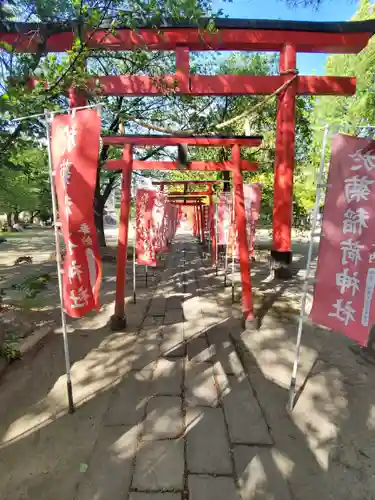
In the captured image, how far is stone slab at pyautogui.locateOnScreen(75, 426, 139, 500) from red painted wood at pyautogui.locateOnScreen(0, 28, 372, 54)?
4.79m

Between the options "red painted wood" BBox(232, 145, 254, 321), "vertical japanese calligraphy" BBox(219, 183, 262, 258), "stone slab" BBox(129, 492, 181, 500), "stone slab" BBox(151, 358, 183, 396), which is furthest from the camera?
"vertical japanese calligraphy" BBox(219, 183, 262, 258)

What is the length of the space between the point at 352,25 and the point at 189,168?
11.6 feet

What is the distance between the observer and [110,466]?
8.60 feet

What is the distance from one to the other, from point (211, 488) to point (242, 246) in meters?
3.90

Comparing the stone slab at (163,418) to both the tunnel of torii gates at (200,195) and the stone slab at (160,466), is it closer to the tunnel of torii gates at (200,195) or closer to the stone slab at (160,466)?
the stone slab at (160,466)

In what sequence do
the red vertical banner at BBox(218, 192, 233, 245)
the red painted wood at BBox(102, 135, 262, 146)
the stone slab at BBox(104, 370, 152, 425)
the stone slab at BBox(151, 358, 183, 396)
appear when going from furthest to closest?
the red vertical banner at BBox(218, 192, 233, 245) → the red painted wood at BBox(102, 135, 262, 146) → the stone slab at BBox(151, 358, 183, 396) → the stone slab at BBox(104, 370, 152, 425)

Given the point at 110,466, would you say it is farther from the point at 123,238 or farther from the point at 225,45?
the point at 225,45

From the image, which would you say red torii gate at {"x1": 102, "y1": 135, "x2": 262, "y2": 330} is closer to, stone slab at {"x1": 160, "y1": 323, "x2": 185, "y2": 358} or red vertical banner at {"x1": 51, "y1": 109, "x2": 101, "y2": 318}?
stone slab at {"x1": 160, "y1": 323, "x2": 185, "y2": 358}

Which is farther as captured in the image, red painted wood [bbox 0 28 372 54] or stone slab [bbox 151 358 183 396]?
red painted wood [bbox 0 28 372 54]

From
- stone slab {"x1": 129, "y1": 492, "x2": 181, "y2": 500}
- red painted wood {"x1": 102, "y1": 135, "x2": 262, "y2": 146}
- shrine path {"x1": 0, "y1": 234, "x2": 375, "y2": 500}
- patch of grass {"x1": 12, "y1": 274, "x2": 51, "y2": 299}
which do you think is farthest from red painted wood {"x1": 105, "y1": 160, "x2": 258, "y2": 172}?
stone slab {"x1": 129, "y1": 492, "x2": 181, "y2": 500}

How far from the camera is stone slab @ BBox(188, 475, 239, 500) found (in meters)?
2.34

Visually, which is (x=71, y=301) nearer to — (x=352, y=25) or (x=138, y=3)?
(x=138, y=3)

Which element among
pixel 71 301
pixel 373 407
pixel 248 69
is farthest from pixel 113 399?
pixel 248 69

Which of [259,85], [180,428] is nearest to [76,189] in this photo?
[180,428]
